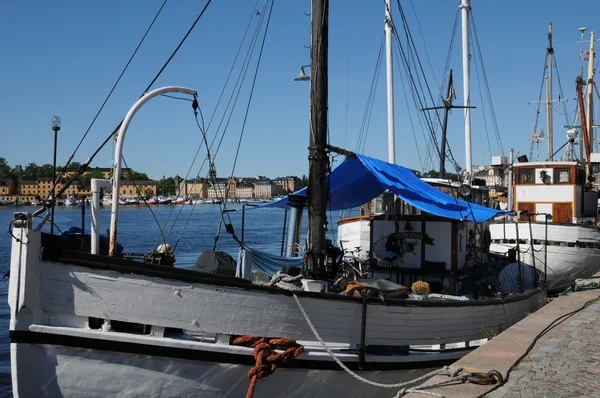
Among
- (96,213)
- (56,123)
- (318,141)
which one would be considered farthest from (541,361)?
(56,123)

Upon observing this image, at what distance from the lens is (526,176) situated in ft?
76.8

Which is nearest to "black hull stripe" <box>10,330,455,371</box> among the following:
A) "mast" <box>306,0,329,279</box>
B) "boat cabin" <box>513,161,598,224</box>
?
"mast" <box>306,0,329,279</box>

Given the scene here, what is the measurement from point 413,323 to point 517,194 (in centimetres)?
1636

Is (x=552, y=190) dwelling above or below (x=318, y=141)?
below

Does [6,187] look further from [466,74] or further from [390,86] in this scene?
[466,74]

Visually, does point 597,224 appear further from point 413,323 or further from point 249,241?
point 249,241

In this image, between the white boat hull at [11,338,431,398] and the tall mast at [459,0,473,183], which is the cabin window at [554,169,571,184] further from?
the white boat hull at [11,338,431,398]

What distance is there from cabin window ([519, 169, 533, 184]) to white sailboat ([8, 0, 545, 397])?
55.0 feet

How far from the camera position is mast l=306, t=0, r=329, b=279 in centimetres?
915

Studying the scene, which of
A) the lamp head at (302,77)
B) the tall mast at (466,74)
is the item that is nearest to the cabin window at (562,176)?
the tall mast at (466,74)

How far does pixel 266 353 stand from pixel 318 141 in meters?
3.52

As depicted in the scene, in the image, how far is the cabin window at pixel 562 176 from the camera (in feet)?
74.4

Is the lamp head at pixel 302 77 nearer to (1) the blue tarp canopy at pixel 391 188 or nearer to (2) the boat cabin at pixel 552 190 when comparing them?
(1) the blue tarp canopy at pixel 391 188

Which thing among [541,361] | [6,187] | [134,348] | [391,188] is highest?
[6,187]
